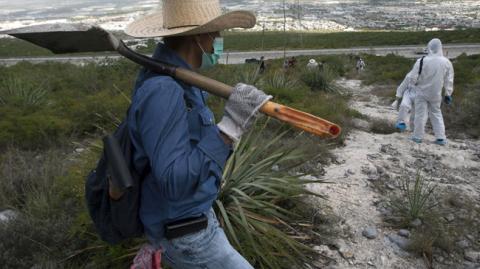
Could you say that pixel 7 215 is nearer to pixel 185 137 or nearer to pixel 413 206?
pixel 185 137

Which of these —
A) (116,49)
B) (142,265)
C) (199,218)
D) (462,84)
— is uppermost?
(116,49)

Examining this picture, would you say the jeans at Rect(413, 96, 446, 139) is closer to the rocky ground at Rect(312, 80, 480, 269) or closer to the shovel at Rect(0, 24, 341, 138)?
the rocky ground at Rect(312, 80, 480, 269)

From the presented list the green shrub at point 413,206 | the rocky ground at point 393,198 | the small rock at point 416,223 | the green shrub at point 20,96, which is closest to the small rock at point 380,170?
the rocky ground at point 393,198

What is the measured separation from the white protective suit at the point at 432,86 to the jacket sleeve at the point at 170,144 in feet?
21.0

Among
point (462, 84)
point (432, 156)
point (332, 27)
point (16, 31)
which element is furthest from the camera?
point (332, 27)

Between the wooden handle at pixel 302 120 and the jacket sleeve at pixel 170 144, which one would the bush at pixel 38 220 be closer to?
the jacket sleeve at pixel 170 144

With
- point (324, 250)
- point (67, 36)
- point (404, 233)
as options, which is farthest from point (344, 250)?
point (67, 36)

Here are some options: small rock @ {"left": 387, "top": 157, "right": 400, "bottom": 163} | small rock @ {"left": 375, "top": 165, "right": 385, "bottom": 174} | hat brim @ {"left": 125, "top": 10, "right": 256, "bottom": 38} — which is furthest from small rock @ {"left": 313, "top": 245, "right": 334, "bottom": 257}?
small rock @ {"left": 387, "top": 157, "right": 400, "bottom": 163}

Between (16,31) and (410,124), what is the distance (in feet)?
24.3

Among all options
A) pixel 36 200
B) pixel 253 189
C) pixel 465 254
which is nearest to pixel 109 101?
pixel 36 200

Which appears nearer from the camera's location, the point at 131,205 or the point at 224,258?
the point at 131,205

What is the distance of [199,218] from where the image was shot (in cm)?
155

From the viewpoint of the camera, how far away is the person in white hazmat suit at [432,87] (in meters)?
6.89

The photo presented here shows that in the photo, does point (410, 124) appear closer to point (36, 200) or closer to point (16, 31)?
point (36, 200)
